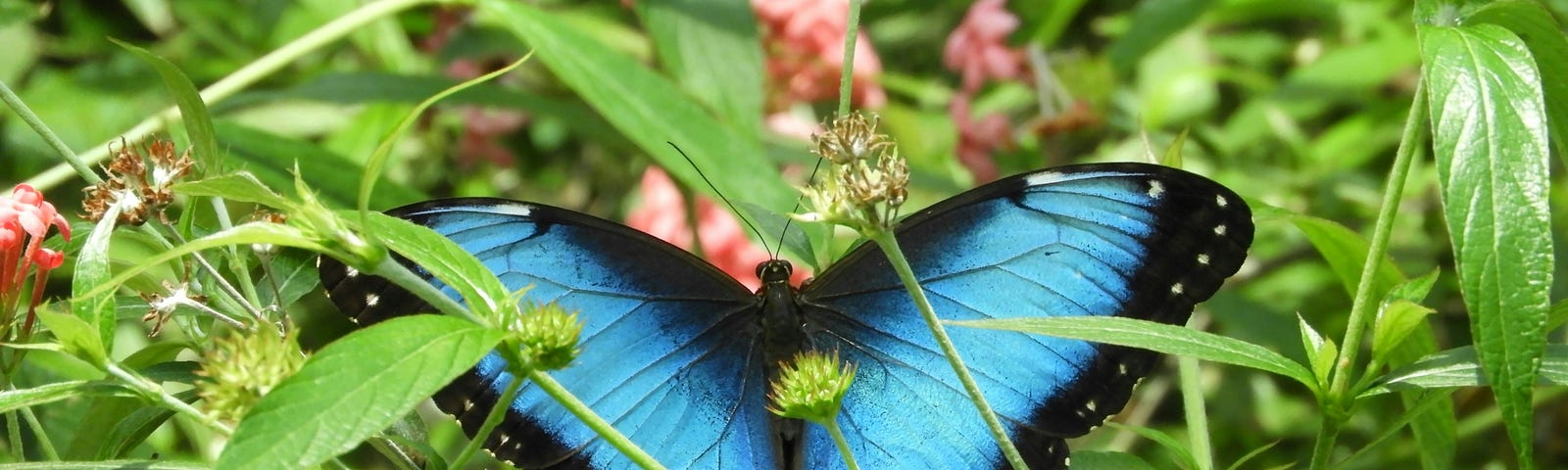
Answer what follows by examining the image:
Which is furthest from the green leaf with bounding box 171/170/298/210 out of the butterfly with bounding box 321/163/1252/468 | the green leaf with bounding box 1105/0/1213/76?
the green leaf with bounding box 1105/0/1213/76

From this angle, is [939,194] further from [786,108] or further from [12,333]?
[12,333]

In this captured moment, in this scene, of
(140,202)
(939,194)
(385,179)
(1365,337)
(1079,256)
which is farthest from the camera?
(1365,337)

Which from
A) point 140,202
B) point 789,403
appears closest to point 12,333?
point 140,202

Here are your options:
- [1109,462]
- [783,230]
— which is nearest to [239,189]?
[783,230]

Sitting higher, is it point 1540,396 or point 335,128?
point 335,128

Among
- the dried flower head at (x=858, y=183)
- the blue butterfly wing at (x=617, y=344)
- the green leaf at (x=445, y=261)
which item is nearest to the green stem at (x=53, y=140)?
the green leaf at (x=445, y=261)

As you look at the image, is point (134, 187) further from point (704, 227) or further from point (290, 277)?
point (704, 227)

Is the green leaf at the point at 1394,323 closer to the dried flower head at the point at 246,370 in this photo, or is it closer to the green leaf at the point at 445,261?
the green leaf at the point at 445,261
